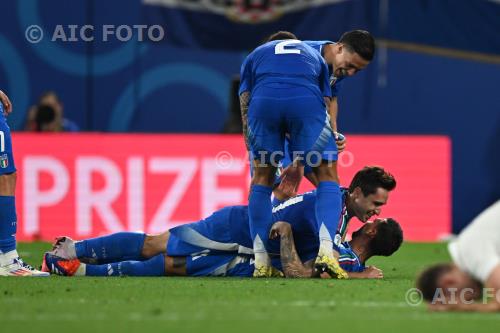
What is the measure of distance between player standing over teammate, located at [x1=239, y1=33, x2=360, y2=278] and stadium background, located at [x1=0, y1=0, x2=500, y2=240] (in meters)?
5.49

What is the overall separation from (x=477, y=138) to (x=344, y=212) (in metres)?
8.97

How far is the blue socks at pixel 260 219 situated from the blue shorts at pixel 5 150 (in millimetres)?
1673

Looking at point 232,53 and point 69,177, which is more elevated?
point 232,53

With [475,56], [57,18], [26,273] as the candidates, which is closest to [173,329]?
[26,273]

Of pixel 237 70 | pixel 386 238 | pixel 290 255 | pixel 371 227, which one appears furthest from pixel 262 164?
pixel 237 70

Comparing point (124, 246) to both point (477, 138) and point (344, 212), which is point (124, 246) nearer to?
point (344, 212)

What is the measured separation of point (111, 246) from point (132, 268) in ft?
0.69

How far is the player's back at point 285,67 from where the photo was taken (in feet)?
26.9

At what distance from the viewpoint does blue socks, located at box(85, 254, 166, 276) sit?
320 inches

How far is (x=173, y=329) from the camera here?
5.24m

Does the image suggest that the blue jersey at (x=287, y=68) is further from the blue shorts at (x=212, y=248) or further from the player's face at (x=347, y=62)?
the blue shorts at (x=212, y=248)

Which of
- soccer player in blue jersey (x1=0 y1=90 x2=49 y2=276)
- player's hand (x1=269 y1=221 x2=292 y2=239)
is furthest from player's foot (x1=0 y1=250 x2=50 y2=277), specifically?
player's hand (x1=269 y1=221 x2=292 y2=239)

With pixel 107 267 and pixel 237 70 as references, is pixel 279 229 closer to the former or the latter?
pixel 107 267

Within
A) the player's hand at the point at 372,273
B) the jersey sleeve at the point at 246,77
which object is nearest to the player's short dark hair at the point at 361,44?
the jersey sleeve at the point at 246,77
